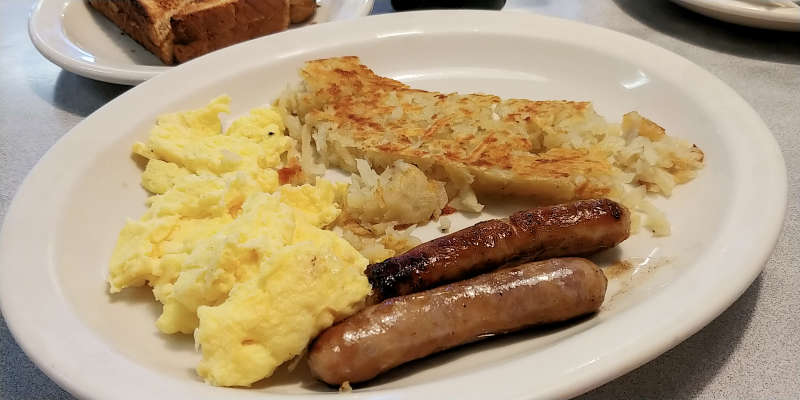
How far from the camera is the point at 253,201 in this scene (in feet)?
5.90

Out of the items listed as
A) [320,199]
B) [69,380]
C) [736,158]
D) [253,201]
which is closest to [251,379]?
[69,380]

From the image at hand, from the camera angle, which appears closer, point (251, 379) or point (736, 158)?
point (251, 379)

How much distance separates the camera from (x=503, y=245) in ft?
5.80

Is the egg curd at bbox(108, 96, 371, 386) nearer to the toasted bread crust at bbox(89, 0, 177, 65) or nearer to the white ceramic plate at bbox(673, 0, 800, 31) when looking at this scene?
the toasted bread crust at bbox(89, 0, 177, 65)

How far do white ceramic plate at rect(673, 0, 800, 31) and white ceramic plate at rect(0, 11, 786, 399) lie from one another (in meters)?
0.88

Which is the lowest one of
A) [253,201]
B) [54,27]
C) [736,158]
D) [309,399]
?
[54,27]

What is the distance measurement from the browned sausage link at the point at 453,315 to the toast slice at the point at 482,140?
57 cm

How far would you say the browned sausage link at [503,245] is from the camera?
1.68 meters

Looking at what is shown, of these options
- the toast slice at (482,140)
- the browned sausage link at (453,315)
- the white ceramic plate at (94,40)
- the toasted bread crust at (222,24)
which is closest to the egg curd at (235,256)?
the browned sausage link at (453,315)

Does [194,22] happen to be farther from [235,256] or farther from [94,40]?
[235,256]

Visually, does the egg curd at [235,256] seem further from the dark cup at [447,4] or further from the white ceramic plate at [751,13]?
the white ceramic plate at [751,13]

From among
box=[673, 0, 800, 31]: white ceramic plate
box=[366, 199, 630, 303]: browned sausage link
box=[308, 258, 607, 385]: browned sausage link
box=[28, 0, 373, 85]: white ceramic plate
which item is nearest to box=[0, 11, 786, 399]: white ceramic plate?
box=[308, 258, 607, 385]: browned sausage link

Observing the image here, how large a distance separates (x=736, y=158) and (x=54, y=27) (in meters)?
3.46

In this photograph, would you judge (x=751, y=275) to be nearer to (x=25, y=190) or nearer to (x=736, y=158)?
(x=736, y=158)
